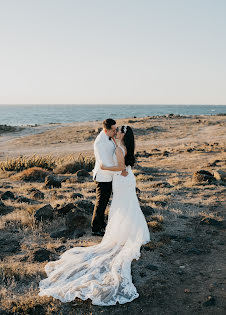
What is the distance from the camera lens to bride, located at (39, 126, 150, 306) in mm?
4504

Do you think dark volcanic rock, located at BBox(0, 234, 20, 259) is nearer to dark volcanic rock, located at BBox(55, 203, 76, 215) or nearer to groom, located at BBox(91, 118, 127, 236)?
dark volcanic rock, located at BBox(55, 203, 76, 215)

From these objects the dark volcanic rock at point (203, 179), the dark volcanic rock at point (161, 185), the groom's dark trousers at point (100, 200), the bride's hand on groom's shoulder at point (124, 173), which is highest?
the bride's hand on groom's shoulder at point (124, 173)

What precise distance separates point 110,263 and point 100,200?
1679 millimetres

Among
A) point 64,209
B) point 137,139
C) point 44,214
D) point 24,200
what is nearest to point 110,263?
point 44,214

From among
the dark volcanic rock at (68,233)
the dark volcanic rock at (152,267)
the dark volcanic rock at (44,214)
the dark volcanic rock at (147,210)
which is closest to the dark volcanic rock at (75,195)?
the dark volcanic rock at (44,214)

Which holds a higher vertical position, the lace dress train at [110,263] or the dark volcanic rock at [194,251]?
the lace dress train at [110,263]

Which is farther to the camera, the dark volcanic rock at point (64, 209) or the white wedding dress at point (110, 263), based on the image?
the dark volcanic rock at point (64, 209)

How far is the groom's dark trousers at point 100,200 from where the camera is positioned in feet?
21.9

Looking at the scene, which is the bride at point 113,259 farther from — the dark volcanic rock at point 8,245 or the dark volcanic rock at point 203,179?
the dark volcanic rock at point 203,179

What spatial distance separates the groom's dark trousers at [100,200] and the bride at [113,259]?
0.36 meters

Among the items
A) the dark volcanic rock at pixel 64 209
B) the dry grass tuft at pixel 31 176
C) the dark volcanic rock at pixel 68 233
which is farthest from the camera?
the dry grass tuft at pixel 31 176

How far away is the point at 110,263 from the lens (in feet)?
17.5

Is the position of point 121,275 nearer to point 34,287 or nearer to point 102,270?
point 102,270

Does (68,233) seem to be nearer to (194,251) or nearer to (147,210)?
(147,210)
